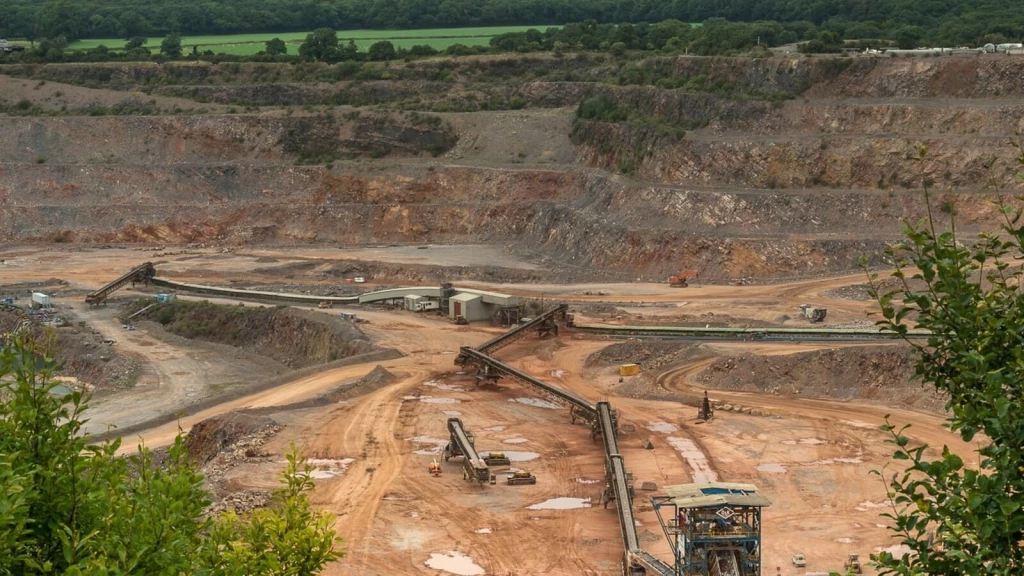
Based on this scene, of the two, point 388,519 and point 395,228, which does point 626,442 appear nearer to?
point 388,519

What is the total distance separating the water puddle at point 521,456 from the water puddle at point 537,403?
8223mm

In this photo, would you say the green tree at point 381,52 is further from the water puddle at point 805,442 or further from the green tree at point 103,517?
the green tree at point 103,517

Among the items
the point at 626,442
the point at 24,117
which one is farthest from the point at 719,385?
the point at 24,117

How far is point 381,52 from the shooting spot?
153m

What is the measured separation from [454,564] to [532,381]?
22.5 metres

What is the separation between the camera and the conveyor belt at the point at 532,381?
62556 millimetres

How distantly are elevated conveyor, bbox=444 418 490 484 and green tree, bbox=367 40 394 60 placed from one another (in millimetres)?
96873

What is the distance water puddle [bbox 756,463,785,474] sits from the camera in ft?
182

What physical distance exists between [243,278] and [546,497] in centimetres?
5736

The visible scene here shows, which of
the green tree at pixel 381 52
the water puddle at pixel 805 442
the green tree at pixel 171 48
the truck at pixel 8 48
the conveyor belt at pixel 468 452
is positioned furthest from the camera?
the truck at pixel 8 48

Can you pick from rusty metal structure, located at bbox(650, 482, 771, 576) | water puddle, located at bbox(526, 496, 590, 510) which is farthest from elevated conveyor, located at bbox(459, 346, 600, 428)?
rusty metal structure, located at bbox(650, 482, 771, 576)

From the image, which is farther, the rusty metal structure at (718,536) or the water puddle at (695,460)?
the water puddle at (695,460)

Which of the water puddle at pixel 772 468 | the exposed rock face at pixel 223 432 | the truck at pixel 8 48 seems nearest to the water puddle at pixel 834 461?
the water puddle at pixel 772 468

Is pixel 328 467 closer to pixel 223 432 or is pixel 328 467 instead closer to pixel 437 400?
pixel 223 432
